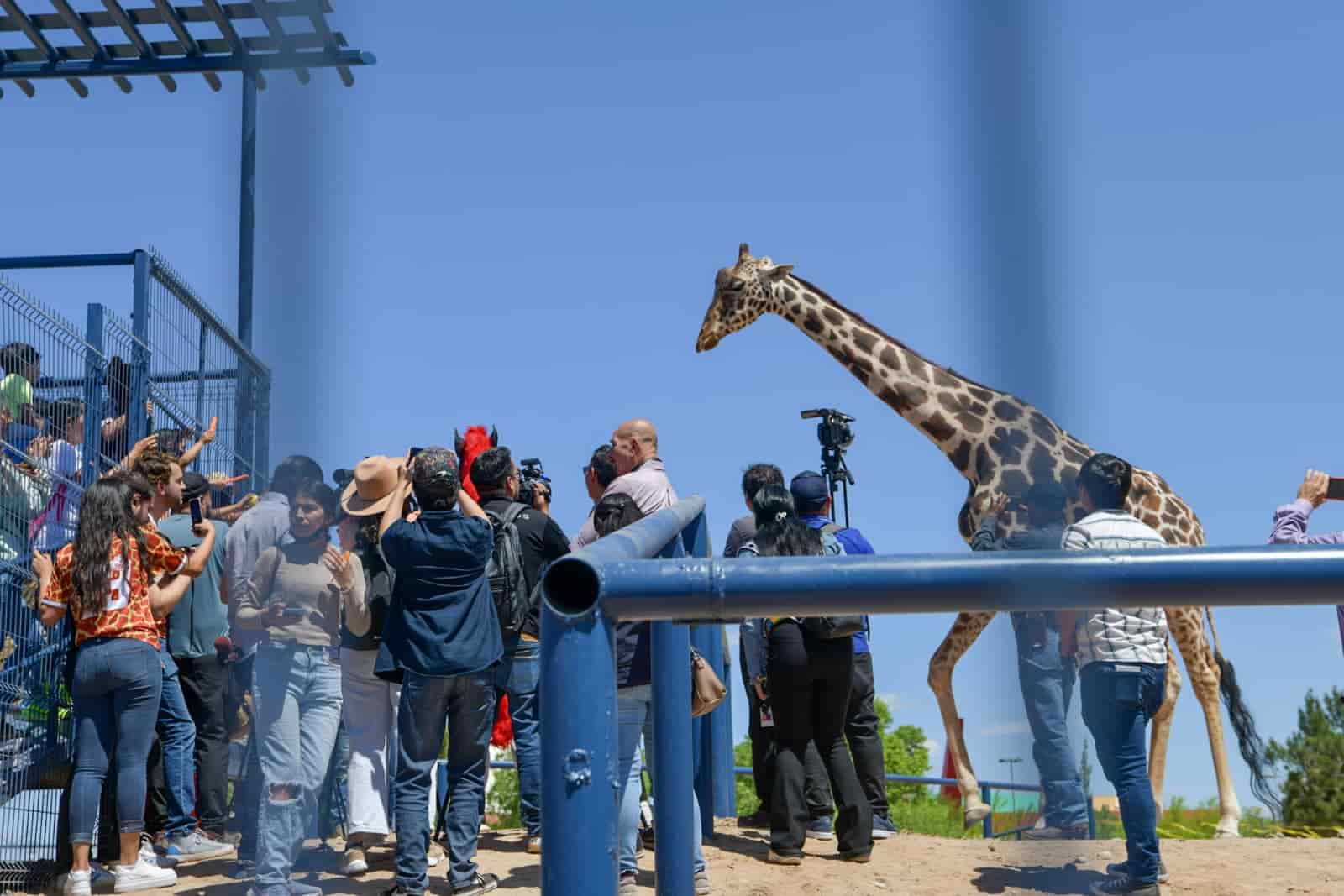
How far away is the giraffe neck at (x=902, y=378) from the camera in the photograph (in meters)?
7.53

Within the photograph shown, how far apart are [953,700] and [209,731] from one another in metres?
3.32

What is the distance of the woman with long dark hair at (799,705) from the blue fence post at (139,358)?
2761mm

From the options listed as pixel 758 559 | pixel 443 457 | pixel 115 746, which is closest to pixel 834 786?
pixel 443 457

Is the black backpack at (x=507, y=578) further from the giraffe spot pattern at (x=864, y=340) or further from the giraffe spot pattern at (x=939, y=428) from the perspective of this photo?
the giraffe spot pattern at (x=864, y=340)

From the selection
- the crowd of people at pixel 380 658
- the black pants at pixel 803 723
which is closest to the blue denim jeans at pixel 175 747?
the crowd of people at pixel 380 658

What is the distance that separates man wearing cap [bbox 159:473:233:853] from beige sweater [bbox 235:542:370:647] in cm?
75

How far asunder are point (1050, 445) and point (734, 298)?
27.8ft

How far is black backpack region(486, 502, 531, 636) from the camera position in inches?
218

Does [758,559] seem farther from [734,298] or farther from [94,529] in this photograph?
[734,298]

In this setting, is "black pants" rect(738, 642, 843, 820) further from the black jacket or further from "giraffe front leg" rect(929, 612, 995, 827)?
the black jacket

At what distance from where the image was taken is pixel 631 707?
5117 millimetres

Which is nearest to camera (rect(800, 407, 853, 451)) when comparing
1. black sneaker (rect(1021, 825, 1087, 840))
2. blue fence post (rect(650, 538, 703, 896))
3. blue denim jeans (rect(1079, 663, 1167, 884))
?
blue denim jeans (rect(1079, 663, 1167, 884))

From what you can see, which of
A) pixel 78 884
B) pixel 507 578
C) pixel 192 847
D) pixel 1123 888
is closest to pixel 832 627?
pixel 507 578

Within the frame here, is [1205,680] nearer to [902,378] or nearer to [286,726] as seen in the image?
[902,378]
